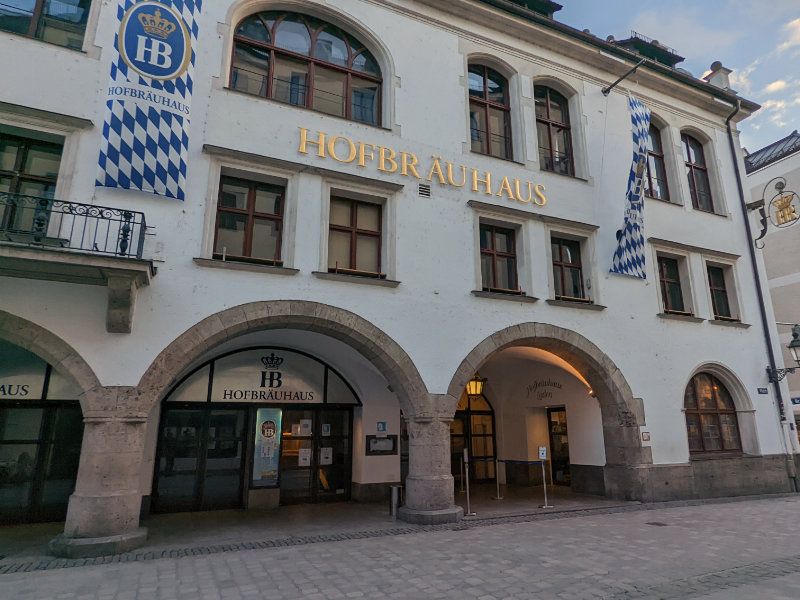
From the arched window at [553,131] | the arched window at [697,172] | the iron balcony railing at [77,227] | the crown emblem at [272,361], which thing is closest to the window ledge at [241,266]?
the iron balcony railing at [77,227]

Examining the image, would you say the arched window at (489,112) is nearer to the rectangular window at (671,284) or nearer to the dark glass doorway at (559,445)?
the rectangular window at (671,284)

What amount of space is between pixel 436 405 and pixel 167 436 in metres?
5.78

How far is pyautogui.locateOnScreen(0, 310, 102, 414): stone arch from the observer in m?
7.68

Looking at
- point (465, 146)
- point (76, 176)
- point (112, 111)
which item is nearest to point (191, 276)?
point (76, 176)

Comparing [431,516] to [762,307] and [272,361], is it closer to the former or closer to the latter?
[272,361]

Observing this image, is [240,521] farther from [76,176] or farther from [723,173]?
[723,173]

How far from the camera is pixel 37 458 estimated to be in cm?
984

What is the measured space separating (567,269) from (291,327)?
716 centimetres

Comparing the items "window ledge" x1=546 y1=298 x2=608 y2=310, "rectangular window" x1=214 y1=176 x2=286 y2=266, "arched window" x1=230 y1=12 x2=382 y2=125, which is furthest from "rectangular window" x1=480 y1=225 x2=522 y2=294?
"rectangular window" x1=214 y1=176 x2=286 y2=266

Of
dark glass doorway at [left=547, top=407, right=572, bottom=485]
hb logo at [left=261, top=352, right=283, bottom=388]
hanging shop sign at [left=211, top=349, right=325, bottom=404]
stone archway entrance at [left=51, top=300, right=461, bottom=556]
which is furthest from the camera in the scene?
dark glass doorway at [left=547, top=407, right=572, bottom=485]

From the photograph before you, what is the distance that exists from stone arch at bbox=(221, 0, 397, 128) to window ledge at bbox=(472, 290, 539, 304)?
4159 millimetres

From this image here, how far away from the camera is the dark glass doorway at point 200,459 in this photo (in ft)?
35.6

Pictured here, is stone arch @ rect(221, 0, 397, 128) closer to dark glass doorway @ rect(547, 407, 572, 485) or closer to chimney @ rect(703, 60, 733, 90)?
dark glass doorway @ rect(547, 407, 572, 485)

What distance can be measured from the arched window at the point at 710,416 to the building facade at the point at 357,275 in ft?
0.24
